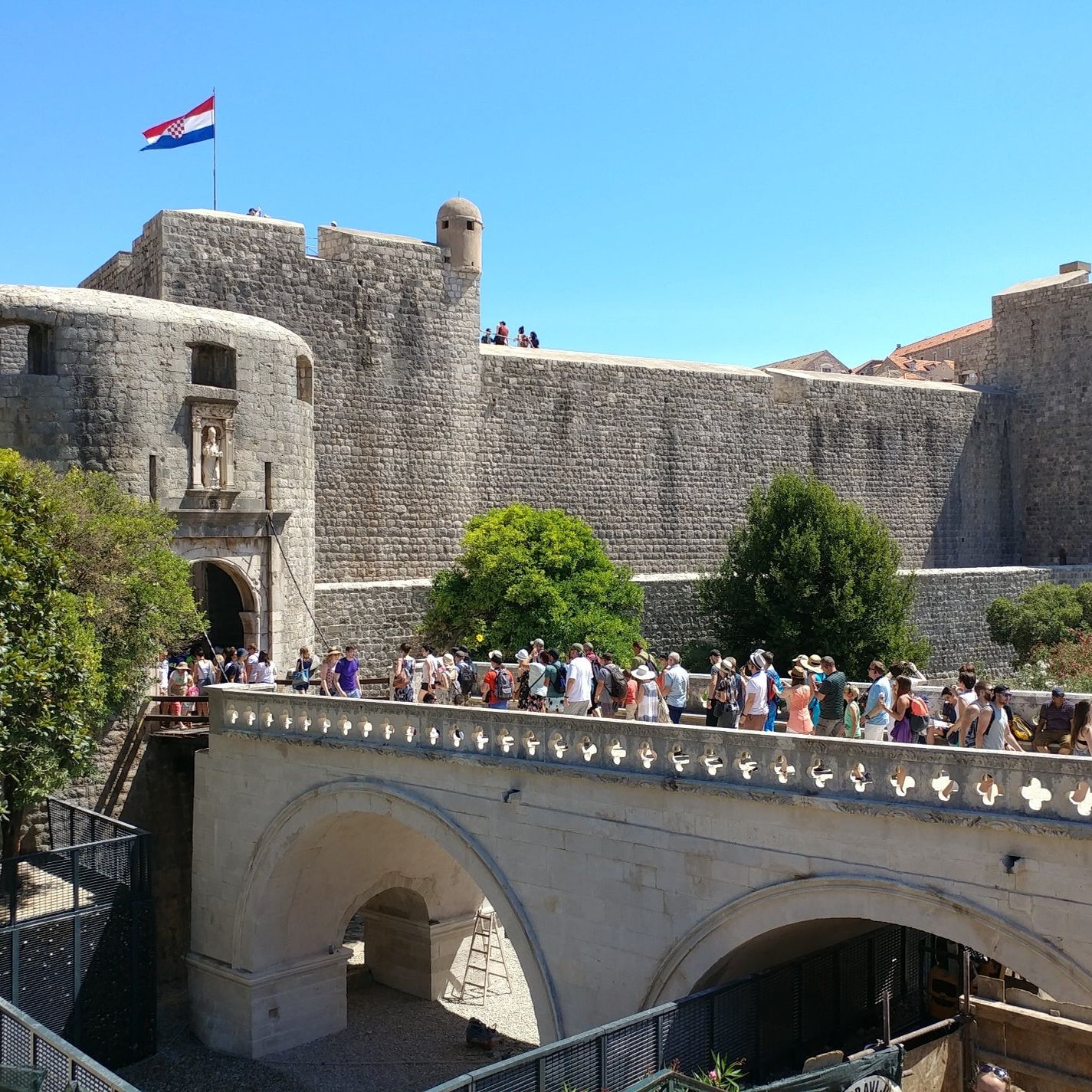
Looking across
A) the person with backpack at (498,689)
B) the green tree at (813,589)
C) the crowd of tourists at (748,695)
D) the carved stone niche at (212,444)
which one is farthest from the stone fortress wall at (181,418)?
the green tree at (813,589)

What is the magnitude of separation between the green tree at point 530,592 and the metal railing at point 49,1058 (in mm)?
13117

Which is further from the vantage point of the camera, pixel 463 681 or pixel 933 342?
pixel 933 342

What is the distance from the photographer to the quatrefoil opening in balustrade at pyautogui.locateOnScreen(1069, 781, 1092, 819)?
9008mm

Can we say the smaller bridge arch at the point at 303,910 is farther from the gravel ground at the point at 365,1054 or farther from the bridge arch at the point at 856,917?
the bridge arch at the point at 856,917

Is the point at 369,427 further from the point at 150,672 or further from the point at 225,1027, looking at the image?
the point at 225,1027

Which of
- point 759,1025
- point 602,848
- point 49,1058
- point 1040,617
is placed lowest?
point 759,1025

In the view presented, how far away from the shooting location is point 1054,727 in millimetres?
10906

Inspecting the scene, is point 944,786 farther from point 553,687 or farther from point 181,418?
point 181,418

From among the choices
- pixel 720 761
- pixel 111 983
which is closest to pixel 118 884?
pixel 111 983

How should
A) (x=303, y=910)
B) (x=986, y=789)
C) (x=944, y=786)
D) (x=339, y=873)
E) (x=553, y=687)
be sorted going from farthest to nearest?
(x=339, y=873), (x=303, y=910), (x=553, y=687), (x=944, y=786), (x=986, y=789)

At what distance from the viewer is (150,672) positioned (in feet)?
60.0

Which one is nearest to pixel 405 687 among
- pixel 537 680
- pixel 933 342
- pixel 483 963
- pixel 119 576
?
pixel 537 680

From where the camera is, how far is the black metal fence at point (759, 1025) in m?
9.98

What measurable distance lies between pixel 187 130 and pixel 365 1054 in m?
15.9
